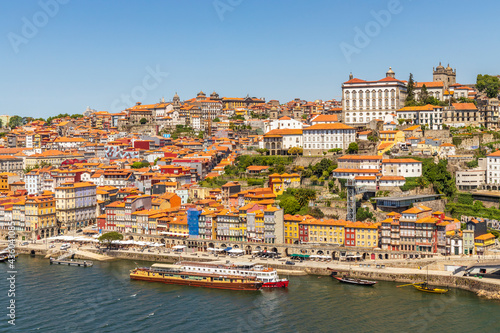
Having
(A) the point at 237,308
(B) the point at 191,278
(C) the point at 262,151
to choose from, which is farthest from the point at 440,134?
(A) the point at 237,308

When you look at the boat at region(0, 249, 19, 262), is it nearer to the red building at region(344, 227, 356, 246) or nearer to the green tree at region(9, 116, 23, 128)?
the red building at region(344, 227, 356, 246)

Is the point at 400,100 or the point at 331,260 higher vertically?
the point at 400,100

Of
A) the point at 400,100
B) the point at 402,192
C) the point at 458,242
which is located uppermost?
the point at 400,100

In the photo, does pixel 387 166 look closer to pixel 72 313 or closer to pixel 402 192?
pixel 402 192

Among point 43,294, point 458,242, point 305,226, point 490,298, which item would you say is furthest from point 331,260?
point 43,294

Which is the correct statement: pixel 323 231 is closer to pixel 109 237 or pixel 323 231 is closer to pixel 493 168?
pixel 493 168

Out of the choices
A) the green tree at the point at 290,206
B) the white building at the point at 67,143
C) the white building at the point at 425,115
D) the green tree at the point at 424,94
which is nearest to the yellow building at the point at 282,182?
the green tree at the point at 290,206

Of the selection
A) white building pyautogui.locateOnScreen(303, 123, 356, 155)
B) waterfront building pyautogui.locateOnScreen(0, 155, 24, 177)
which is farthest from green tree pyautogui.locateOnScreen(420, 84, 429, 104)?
waterfront building pyautogui.locateOnScreen(0, 155, 24, 177)
